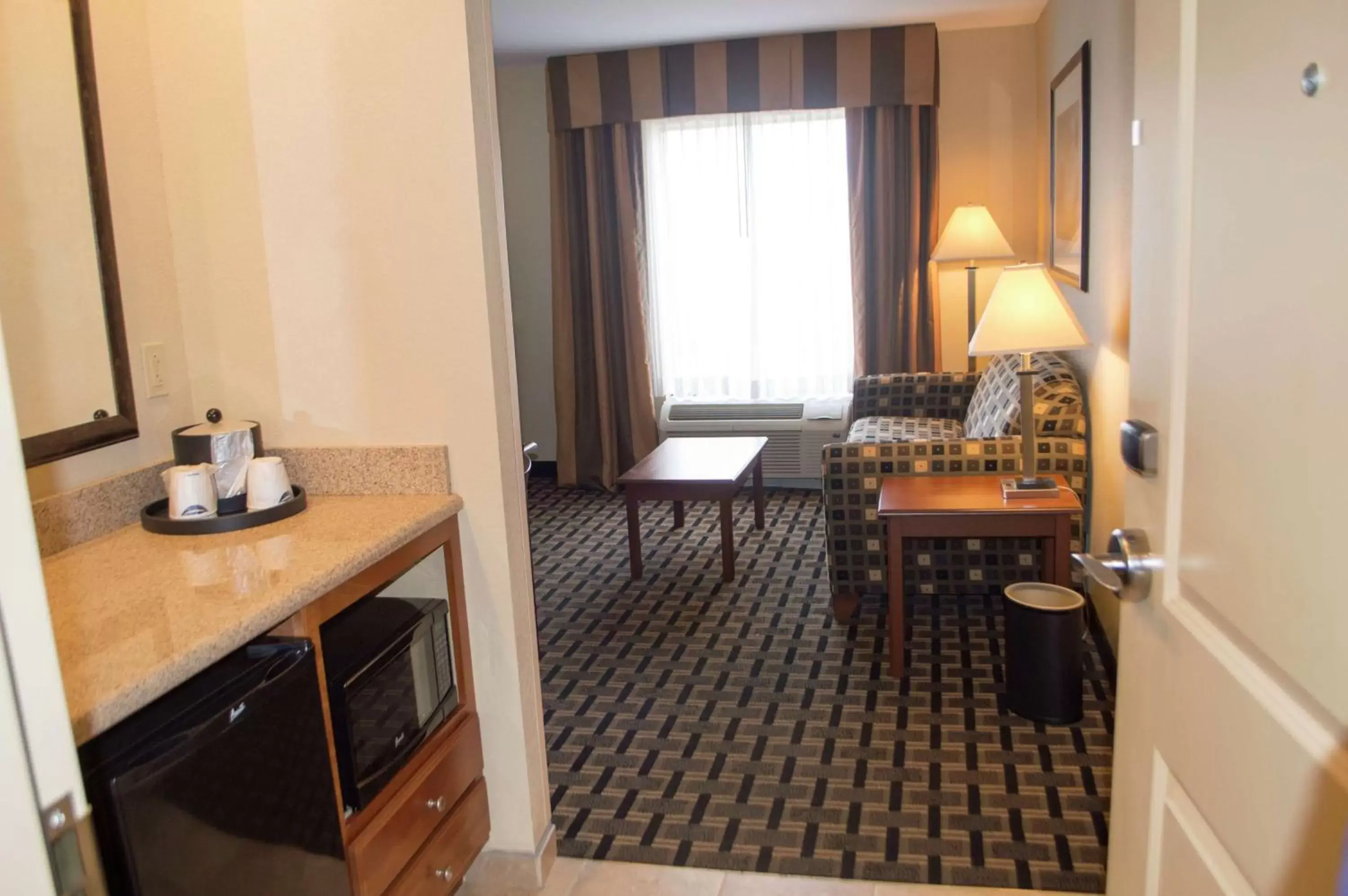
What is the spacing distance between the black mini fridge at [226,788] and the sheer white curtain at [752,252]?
4.63 metres

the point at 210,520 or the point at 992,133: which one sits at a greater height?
the point at 992,133

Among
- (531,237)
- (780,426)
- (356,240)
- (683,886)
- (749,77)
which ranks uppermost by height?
(749,77)

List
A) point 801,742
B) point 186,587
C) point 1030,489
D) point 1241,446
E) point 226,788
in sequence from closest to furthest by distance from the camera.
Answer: point 1241,446, point 226,788, point 186,587, point 801,742, point 1030,489

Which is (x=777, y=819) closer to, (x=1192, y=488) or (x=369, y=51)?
(x=1192, y=488)

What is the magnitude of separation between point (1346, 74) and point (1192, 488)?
1.39 feet

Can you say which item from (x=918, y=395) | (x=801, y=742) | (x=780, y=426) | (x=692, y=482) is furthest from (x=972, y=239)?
(x=801, y=742)

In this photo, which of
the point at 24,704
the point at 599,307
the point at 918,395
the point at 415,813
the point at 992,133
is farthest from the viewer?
the point at 599,307

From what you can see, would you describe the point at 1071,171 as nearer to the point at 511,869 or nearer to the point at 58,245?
the point at 511,869

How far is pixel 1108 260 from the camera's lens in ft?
11.3

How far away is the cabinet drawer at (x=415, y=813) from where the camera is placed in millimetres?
1721

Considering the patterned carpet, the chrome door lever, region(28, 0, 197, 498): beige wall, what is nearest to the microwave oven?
region(28, 0, 197, 498): beige wall

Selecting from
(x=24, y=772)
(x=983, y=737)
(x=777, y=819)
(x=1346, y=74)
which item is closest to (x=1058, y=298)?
(x=983, y=737)

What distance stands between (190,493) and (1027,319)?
2306 millimetres

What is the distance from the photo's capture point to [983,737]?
2.83 m
